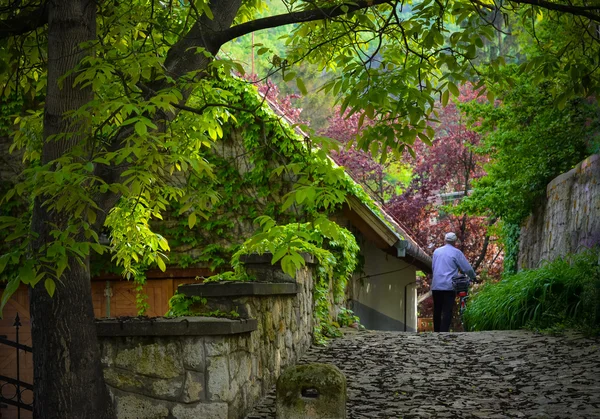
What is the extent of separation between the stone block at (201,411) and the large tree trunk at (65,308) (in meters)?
0.51

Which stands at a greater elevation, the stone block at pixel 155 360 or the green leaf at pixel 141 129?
the green leaf at pixel 141 129

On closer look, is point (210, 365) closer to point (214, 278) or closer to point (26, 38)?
point (214, 278)

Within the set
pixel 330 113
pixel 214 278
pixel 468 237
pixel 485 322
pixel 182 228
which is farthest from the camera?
pixel 330 113

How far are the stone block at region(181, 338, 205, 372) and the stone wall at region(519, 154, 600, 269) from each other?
6443mm

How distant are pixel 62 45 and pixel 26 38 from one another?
149 cm

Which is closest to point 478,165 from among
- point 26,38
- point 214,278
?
point 214,278

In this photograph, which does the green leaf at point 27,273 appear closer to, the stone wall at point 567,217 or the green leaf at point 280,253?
the green leaf at point 280,253

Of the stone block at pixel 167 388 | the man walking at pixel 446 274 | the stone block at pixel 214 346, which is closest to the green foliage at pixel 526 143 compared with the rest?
the man walking at pixel 446 274

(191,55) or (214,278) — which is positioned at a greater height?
(191,55)

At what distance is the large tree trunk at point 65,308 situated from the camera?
427 cm

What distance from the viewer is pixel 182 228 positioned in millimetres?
11523

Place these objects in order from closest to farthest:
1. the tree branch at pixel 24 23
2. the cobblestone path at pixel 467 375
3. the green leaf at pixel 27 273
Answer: the green leaf at pixel 27 273, the tree branch at pixel 24 23, the cobblestone path at pixel 467 375

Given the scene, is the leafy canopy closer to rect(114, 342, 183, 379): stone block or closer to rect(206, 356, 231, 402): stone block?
rect(114, 342, 183, 379): stone block

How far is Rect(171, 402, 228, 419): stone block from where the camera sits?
4.88 m
